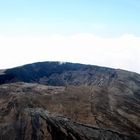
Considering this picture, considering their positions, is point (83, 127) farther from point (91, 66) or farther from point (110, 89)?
point (91, 66)

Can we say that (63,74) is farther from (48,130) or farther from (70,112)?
(48,130)

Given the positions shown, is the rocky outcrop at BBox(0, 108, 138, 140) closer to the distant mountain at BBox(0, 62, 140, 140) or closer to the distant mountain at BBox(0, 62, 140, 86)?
the distant mountain at BBox(0, 62, 140, 140)

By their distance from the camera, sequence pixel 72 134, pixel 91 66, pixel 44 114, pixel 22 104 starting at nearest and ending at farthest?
pixel 72 134
pixel 44 114
pixel 22 104
pixel 91 66

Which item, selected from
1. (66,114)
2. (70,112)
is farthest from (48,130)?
(70,112)

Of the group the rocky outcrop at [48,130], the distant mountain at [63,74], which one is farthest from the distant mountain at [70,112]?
the distant mountain at [63,74]

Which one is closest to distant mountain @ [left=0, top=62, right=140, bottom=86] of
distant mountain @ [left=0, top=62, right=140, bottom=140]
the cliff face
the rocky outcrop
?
distant mountain @ [left=0, top=62, right=140, bottom=140]

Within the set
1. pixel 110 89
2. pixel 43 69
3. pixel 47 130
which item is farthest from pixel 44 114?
pixel 43 69

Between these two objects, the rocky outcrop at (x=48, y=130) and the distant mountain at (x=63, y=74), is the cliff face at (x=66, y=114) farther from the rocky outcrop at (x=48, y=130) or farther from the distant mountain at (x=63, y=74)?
the distant mountain at (x=63, y=74)

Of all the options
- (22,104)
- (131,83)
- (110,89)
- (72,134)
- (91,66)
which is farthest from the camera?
(91,66)
